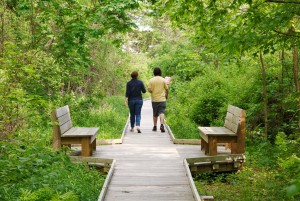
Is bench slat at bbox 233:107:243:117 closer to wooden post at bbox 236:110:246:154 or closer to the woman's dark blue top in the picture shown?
wooden post at bbox 236:110:246:154

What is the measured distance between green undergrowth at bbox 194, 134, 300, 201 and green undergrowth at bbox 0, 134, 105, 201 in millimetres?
2478

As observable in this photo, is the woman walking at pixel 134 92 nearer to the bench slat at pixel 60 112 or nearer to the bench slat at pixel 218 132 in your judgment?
the bench slat at pixel 60 112

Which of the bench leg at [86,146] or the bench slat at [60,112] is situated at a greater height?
the bench slat at [60,112]

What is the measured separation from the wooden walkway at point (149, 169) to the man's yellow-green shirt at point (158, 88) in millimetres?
1324

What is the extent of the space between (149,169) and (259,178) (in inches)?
96.3

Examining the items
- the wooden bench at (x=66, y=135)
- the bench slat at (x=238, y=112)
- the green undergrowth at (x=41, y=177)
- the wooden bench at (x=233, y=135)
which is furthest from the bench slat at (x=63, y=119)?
the bench slat at (x=238, y=112)

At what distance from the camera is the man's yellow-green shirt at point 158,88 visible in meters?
12.2

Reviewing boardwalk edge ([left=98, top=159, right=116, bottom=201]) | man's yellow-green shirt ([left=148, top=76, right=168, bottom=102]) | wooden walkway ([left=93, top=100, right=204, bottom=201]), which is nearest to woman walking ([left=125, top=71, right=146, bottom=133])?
man's yellow-green shirt ([left=148, top=76, right=168, bottom=102])

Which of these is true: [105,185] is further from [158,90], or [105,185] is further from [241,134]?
[158,90]

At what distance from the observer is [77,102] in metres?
14.9

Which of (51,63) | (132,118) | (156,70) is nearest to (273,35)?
(156,70)

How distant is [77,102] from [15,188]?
9.16 metres

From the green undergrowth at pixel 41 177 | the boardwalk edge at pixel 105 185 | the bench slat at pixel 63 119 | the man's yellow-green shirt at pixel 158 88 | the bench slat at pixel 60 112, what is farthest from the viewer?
the man's yellow-green shirt at pixel 158 88

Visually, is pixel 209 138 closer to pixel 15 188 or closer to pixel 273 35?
pixel 273 35
